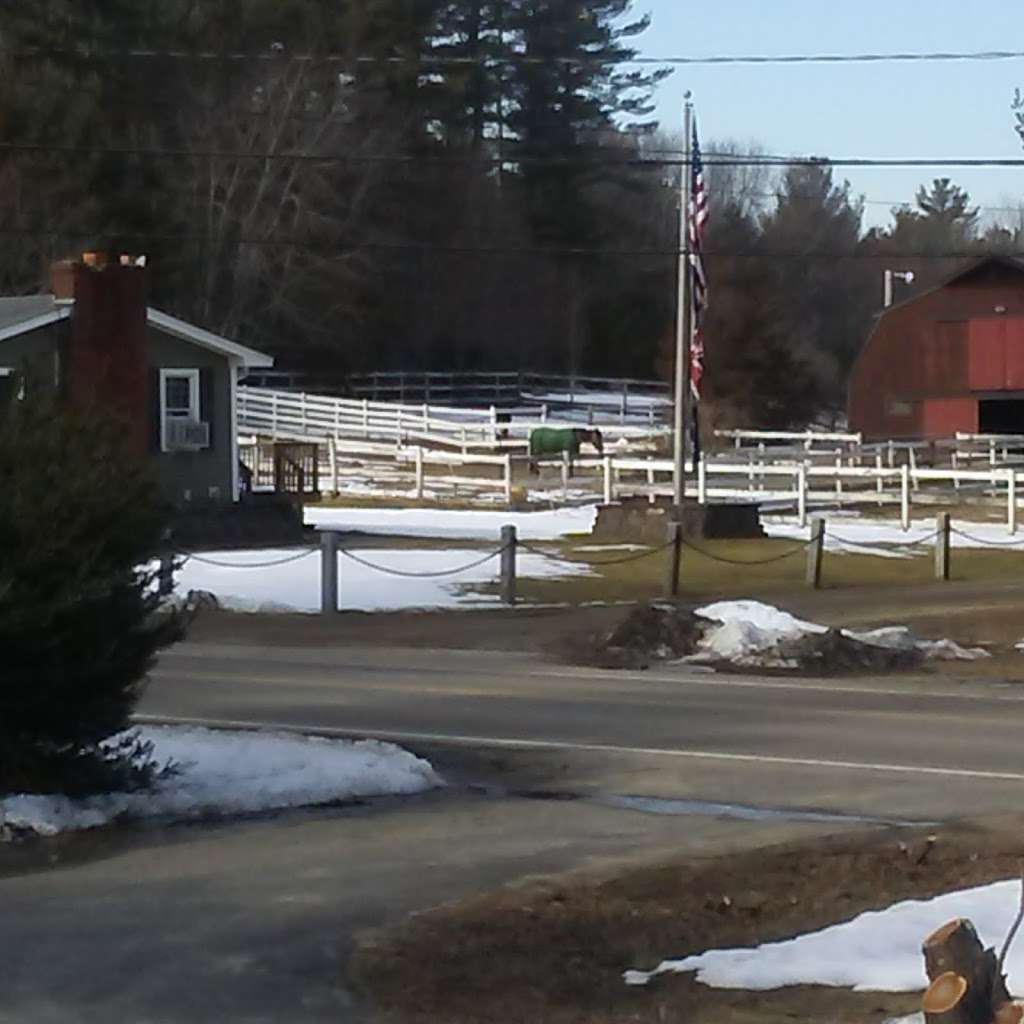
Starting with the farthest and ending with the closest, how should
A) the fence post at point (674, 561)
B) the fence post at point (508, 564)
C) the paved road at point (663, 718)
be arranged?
the fence post at point (674, 561) → the fence post at point (508, 564) → the paved road at point (663, 718)

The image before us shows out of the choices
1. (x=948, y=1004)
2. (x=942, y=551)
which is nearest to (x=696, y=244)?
(x=942, y=551)

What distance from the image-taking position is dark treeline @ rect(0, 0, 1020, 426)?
2753 inches

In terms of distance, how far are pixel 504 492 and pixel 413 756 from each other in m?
35.4

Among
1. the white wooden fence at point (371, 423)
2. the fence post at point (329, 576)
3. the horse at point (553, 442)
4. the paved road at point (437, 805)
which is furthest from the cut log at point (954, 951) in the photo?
the white wooden fence at point (371, 423)

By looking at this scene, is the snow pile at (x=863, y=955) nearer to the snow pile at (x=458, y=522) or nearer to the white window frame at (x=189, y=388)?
the snow pile at (x=458, y=522)

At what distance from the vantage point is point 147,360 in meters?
37.9

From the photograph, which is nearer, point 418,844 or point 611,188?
point 418,844

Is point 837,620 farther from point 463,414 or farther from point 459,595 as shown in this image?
point 463,414

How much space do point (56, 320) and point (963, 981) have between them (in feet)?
104

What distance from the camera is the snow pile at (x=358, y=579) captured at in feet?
93.0

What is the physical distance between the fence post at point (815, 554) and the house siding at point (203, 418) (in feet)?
39.1

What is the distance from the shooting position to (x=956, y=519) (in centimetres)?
4378

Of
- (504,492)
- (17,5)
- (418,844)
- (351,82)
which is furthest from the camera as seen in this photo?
(351,82)

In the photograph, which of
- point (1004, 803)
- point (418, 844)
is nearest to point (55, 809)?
point (418, 844)
